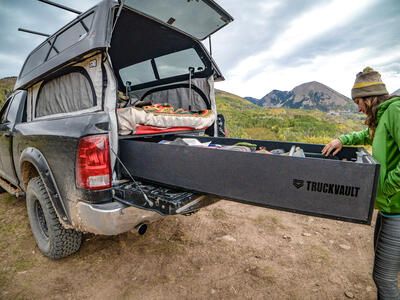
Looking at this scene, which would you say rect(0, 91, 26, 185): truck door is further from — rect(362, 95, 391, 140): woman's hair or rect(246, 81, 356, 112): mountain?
rect(246, 81, 356, 112): mountain

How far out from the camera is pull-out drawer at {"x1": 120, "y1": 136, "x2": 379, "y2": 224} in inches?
41.3

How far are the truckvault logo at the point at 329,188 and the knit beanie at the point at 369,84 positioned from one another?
84cm

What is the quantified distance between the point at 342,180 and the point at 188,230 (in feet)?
7.56

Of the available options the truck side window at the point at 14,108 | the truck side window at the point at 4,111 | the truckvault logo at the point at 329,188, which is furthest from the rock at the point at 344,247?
the truck side window at the point at 4,111

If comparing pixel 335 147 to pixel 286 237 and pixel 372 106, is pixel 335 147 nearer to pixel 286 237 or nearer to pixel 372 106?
pixel 372 106

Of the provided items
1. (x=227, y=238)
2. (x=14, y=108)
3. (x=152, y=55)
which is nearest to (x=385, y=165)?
(x=227, y=238)

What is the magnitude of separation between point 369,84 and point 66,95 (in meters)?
2.72

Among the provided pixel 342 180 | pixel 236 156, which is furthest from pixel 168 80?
pixel 342 180

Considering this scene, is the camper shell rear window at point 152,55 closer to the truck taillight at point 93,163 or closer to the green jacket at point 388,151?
the truck taillight at point 93,163

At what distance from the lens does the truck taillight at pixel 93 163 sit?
1823 mm

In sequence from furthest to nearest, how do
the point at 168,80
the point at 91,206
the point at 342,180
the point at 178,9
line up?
1. the point at 168,80
2. the point at 178,9
3. the point at 91,206
4. the point at 342,180

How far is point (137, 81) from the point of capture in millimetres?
4180

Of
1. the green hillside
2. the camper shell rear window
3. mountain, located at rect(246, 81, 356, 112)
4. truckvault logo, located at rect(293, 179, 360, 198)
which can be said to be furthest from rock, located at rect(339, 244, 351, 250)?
mountain, located at rect(246, 81, 356, 112)

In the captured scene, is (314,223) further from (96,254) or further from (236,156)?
(96,254)
